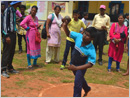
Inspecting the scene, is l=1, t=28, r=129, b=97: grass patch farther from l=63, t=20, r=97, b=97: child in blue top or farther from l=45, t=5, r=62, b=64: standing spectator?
l=63, t=20, r=97, b=97: child in blue top

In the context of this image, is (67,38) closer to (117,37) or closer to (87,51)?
(117,37)

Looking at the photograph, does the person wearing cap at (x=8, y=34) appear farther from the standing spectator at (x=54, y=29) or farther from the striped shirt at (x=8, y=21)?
the standing spectator at (x=54, y=29)

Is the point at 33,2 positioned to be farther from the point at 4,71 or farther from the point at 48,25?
the point at 4,71

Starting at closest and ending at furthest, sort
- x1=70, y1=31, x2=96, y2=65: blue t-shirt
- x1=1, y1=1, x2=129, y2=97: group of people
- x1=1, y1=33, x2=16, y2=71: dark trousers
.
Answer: x1=70, y1=31, x2=96, y2=65: blue t-shirt < x1=1, y1=1, x2=129, y2=97: group of people < x1=1, y1=33, x2=16, y2=71: dark trousers

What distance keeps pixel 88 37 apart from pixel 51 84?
2.00 metres

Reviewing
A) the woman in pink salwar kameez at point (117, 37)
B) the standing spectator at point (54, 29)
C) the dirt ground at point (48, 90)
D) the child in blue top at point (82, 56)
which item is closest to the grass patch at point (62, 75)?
the dirt ground at point (48, 90)

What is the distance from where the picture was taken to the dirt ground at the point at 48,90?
16.4 ft

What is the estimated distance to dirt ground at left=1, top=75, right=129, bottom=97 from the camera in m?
4.98

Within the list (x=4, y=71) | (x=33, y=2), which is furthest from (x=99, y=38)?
(x=33, y=2)

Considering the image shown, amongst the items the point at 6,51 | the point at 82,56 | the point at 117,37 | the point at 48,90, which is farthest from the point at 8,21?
the point at 117,37

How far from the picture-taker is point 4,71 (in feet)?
20.4

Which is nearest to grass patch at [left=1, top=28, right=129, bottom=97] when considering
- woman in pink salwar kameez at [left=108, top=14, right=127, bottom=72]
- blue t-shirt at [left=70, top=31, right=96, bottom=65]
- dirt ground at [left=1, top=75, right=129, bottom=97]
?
dirt ground at [left=1, top=75, right=129, bottom=97]

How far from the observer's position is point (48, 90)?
5230mm

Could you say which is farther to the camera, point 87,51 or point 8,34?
point 8,34
